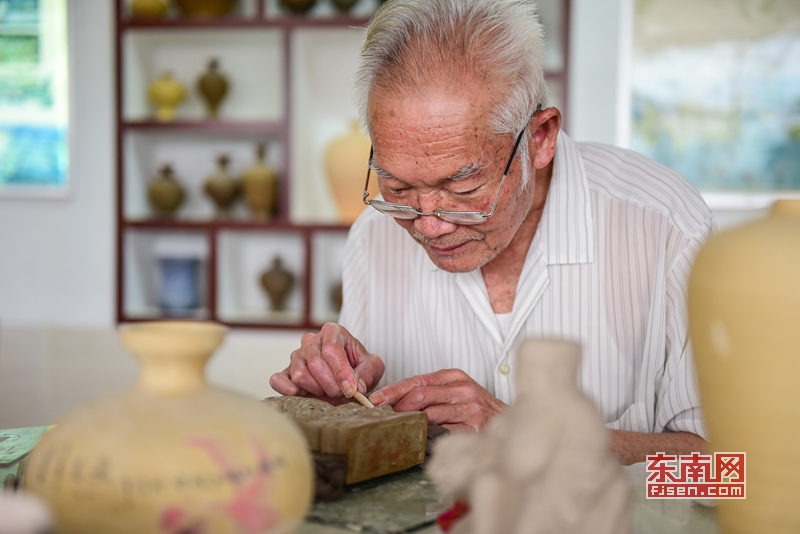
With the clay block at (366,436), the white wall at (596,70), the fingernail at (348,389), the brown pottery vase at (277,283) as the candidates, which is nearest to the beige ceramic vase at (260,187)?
the brown pottery vase at (277,283)

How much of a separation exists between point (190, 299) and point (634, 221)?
3.18 meters

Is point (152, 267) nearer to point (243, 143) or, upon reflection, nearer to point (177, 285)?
point (177, 285)

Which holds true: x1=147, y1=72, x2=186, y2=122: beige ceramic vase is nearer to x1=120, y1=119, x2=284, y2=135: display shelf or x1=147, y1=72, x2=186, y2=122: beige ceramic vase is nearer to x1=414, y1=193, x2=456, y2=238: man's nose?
x1=120, y1=119, x2=284, y2=135: display shelf

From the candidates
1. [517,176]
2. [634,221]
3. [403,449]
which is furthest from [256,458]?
[634,221]

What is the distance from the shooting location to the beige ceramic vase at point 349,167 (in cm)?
399

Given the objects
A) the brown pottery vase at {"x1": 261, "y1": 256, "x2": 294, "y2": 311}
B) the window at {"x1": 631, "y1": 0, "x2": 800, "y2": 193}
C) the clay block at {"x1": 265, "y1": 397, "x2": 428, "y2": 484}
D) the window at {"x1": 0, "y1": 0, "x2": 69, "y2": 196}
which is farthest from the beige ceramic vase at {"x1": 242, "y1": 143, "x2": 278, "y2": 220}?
the clay block at {"x1": 265, "y1": 397, "x2": 428, "y2": 484}

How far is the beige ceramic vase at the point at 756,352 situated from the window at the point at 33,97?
4386 millimetres

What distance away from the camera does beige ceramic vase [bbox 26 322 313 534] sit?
2.17 ft

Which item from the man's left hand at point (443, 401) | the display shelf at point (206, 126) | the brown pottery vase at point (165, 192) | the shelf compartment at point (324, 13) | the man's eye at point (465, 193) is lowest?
the man's left hand at point (443, 401)

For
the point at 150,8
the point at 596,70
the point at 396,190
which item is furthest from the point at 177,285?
the point at 396,190

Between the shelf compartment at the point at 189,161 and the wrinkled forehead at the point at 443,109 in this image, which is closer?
the wrinkled forehead at the point at 443,109

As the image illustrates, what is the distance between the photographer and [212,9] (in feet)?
13.7

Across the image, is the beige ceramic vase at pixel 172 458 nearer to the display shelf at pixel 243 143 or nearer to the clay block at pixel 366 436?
the clay block at pixel 366 436

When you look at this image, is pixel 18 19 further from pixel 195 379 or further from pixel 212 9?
pixel 195 379
